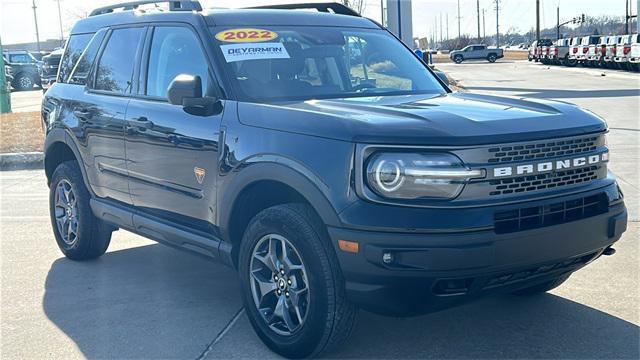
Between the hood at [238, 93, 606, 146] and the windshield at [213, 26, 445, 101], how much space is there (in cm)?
28

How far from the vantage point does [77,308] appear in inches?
195

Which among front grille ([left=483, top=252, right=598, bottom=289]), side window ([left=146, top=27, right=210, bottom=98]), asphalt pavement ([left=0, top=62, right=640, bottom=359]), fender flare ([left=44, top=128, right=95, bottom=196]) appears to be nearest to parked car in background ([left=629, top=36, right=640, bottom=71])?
asphalt pavement ([left=0, top=62, right=640, bottom=359])

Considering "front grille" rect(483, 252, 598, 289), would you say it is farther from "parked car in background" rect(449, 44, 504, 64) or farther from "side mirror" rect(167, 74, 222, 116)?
"parked car in background" rect(449, 44, 504, 64)

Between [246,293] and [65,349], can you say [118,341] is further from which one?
[246,293]

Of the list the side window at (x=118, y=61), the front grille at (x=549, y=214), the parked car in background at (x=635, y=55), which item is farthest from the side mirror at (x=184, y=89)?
the parked car in background at (x=635, y=55)

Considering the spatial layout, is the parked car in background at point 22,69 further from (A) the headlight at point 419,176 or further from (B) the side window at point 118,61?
(A) the headlight at point 419,176

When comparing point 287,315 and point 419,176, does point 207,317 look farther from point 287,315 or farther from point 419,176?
point 419,176

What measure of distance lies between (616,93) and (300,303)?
2031cm

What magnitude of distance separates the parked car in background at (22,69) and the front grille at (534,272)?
118 feet

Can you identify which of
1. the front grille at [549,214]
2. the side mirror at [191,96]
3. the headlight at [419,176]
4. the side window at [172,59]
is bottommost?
the front grille at [549,214]

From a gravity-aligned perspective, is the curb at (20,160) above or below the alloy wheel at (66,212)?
below

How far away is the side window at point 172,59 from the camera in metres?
4.66

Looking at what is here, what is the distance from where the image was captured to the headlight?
339cm

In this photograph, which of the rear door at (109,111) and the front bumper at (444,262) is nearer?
the front bumper at (444,262)
